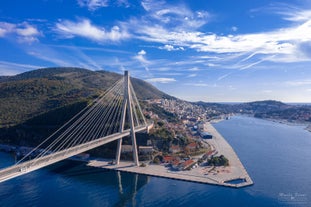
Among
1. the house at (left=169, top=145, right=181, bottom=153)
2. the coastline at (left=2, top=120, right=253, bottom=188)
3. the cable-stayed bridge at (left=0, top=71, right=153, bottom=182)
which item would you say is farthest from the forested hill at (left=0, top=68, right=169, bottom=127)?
the house at (left=169, top=145, right=181, bottom=153)

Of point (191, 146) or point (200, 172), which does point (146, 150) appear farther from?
point (200, 172)

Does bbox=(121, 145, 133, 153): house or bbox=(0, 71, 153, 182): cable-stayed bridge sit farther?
bbox=(121, 145, 133, 153): house

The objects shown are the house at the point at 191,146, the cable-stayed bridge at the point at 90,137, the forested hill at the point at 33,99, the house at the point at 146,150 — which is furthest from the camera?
the forested hill at the point at 33,99

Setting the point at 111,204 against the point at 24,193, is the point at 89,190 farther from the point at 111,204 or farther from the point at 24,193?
the point at 24,193

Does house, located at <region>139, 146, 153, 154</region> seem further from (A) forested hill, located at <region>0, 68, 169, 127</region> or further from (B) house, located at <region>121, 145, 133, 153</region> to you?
(A) forested hill, located at <region>0, 68, 169, 127</region>

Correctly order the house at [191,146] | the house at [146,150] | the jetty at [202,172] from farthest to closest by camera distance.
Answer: the house at [191,146]
the house at [146,150]
the jetty at [202,172]

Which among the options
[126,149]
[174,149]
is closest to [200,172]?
[174,149]

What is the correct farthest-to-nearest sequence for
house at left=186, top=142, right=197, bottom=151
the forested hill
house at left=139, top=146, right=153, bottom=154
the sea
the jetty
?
the forested hill
house at left=186, top=142, right=197, bottom=151
house at left=139, top=146, right=153, bottom=154
the jetty
the sea

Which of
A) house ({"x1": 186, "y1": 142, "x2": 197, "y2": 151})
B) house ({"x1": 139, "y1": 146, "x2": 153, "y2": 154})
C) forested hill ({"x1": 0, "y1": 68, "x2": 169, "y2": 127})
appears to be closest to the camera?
house ({"x1": 139, "y1": 146, "x2": 153, "y2": 154})

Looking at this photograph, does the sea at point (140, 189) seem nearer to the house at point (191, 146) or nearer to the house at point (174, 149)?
the house at point (191, 146)

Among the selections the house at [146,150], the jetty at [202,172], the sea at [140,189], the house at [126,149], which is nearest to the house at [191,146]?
the jetty at [202,172]

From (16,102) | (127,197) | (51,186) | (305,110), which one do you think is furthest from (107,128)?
(305,110)
